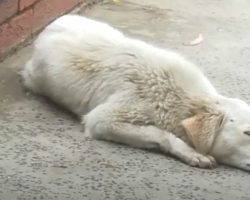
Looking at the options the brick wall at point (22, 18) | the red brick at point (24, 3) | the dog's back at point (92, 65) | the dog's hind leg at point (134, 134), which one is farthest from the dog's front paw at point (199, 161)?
the red brick at point (24, 3)

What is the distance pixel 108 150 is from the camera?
13.9 ft

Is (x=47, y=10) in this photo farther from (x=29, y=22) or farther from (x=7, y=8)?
(x=7, y=8)

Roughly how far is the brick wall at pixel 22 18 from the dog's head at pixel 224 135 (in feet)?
5.86

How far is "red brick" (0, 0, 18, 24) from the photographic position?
5344mm

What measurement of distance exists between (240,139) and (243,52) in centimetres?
189

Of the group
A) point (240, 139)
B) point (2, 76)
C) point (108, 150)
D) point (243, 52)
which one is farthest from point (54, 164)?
point (243, 52)

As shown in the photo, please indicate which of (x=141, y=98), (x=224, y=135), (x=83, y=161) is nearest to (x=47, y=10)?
(x=141, y=98)

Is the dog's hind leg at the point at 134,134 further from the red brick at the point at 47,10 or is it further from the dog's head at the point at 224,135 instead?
the red brick at the point at 47,10

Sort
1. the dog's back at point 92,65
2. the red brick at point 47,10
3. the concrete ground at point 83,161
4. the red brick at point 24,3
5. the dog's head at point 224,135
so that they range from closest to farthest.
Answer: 1. the concrete ground at point 83,161
2. the dog's head at point 224,135
3. the dog's back at point 92,65
4. the red brick at point 24,3
5. the red brick at point 47,10

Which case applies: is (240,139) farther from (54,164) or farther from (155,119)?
(54,164)

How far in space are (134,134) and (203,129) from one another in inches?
14.9

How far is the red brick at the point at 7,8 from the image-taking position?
5344mm

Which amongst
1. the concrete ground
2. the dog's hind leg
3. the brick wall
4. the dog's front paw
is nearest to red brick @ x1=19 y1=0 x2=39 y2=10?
the brick wall

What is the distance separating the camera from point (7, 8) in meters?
5.40
